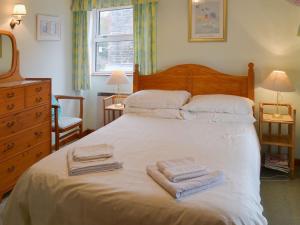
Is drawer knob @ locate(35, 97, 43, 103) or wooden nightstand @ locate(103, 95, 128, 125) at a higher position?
drawer knob @ locate(35, 97, 43, 103)

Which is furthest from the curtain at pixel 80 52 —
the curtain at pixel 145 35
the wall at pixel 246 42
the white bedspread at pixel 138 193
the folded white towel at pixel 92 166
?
the folded white towel at pixel 92 166

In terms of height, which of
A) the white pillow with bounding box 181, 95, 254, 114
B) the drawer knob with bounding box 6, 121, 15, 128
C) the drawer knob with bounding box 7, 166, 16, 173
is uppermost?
the white pillow with bounding box 181, 95, 254, 114

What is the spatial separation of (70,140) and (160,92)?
1.44 metres

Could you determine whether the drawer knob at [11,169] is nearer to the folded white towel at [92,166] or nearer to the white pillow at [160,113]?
the folded white towel at [92,166]

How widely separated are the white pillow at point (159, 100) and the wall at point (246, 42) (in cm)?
57

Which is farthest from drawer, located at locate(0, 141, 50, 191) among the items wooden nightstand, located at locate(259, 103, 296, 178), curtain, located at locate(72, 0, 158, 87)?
wooden nightstand, located at locate(259, 103, 296, 178)

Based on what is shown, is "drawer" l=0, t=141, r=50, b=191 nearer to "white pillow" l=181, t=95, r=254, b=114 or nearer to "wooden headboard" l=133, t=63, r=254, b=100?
"wooden headboard" l=133, t=63, r=254, b=100

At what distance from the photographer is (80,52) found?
Result: 4.39 meters

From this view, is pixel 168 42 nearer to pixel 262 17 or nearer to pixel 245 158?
pixel 262 17

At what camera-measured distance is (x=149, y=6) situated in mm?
3893

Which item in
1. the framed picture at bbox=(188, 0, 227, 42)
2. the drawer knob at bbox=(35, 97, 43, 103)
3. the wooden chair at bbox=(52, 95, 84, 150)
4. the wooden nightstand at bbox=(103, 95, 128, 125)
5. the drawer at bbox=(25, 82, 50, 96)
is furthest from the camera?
the wooden nightstand at bbox=(103, 95, 128, 125)

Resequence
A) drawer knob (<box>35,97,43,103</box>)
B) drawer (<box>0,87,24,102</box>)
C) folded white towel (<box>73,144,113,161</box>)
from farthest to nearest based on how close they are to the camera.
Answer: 1. drawer knob (<box>35,97,43,103</box>)
2. drawer (<box>0,87,24,102</box>)
3. folded white towel (<box>73,144,113,161</box>)

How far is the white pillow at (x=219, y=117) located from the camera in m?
3.12

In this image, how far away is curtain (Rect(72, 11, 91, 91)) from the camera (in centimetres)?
432
